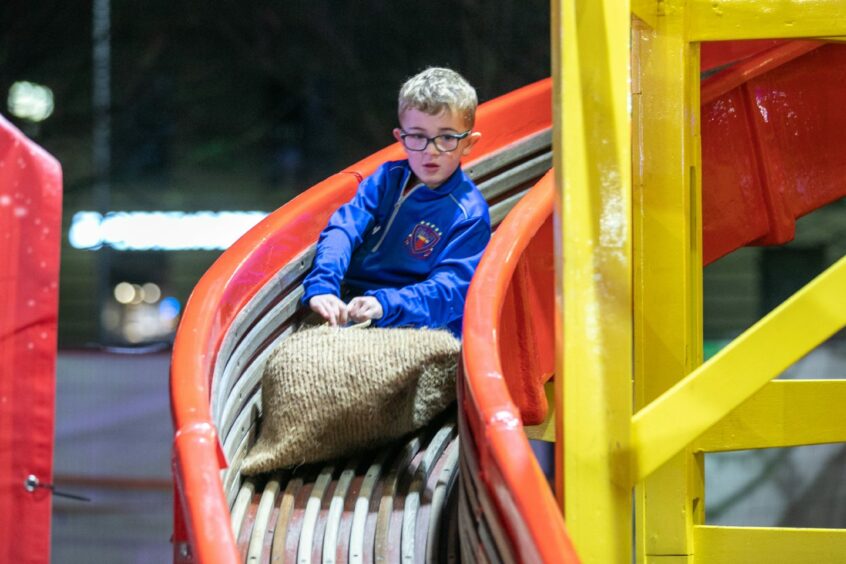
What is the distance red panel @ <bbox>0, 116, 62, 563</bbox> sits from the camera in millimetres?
2613

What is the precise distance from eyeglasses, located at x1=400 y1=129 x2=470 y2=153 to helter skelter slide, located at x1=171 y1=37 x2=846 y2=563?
0.19 m

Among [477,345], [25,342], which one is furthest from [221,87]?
[477,345]

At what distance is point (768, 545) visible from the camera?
7.93 feet

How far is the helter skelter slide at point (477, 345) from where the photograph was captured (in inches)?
63.8

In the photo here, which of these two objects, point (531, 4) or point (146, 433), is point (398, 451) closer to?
point (146, 433)

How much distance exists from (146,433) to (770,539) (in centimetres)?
280

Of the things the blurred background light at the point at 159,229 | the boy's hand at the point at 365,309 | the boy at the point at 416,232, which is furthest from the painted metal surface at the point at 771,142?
the blurred background light at the point at 159,229

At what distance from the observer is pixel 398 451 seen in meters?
2.13

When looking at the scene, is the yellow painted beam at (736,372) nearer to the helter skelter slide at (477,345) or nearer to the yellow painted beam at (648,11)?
the helter skelter slide at (477,345)

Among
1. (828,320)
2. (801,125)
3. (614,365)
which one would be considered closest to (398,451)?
(614,365)

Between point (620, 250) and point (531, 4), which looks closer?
point (620, 250)

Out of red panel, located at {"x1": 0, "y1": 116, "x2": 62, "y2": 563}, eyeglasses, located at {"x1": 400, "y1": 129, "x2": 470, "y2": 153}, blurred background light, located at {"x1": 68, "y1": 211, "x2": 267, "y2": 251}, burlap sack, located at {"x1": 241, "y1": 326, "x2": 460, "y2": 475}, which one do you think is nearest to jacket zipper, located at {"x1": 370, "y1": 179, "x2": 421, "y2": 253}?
eyeglasses, located at {"x1": 400, "y1": 129, "x2": 470, "y2": 153}

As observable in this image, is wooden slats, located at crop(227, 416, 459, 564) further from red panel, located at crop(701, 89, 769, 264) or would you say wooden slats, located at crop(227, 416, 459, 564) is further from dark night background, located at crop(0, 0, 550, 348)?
dark night background, located at crop(0, 0, 550, 348)

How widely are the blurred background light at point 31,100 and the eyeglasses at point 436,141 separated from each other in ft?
13.8
